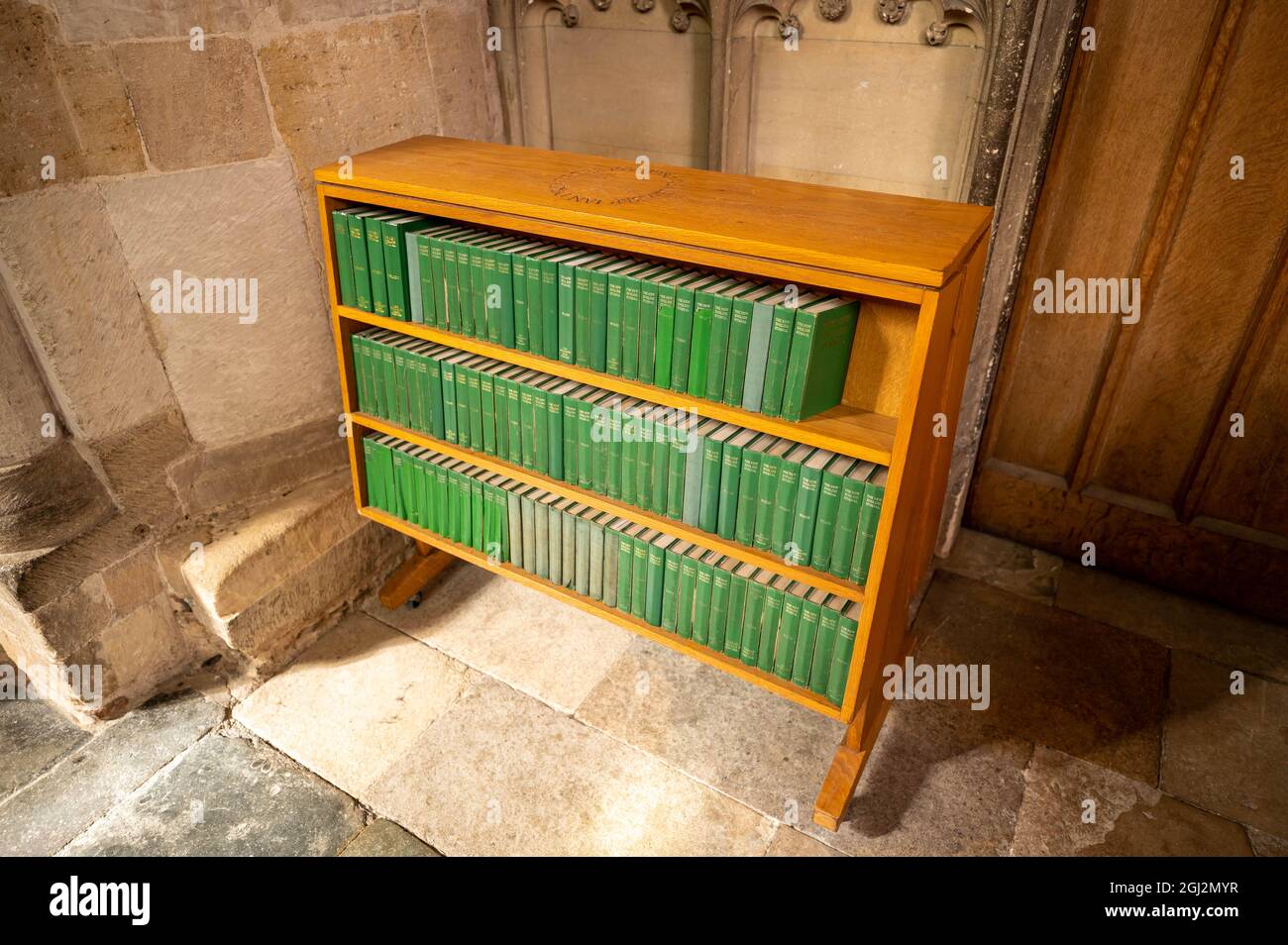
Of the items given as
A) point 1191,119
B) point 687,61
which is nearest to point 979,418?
point 1191,119

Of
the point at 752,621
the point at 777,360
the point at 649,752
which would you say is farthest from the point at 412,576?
the point at 777,360

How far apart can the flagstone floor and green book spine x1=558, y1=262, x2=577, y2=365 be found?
105 cm

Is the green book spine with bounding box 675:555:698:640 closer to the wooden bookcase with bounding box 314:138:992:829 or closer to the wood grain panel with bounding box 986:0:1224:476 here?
the wooden bookcase with bounding box 314:138:992:829

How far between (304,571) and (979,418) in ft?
7.42

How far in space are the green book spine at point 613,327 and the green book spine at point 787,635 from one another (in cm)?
71

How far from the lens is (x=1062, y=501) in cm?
283

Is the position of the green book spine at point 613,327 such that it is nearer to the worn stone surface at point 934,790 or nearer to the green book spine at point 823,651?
the green book spine at point 823,651

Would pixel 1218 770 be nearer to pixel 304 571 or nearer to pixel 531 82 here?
pixel 304 571

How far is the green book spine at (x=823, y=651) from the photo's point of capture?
1.93 m

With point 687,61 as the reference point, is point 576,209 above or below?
below

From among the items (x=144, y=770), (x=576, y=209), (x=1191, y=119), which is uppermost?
(x=1191, y=119)

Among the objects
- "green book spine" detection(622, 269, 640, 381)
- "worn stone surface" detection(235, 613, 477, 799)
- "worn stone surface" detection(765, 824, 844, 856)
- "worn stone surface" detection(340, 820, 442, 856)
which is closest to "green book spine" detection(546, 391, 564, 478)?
"green book spine" detection(622, 269, 640, 381)

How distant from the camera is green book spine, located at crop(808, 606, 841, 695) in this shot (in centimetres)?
193
